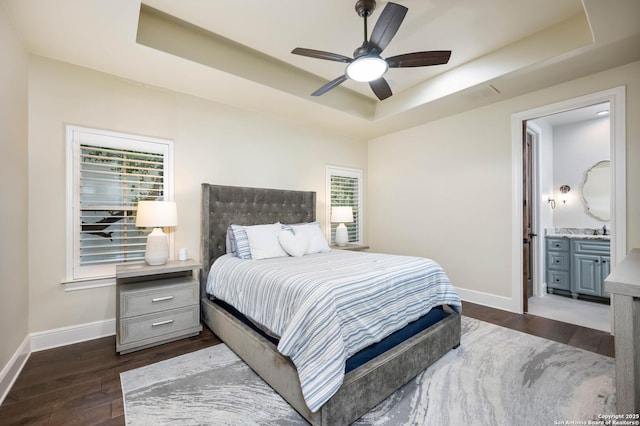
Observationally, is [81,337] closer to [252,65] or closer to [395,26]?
[252,65]

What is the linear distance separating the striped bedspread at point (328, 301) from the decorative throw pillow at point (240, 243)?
26 cm

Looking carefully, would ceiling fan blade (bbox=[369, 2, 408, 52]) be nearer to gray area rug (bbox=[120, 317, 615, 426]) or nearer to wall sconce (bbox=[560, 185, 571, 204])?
gray area rug (bbox=[120, 317, 615, 426])

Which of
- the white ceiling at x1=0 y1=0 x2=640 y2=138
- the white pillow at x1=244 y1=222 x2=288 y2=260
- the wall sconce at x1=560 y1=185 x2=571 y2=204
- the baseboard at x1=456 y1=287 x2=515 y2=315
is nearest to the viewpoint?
the white ceiling at x1=0 y1=0 x2=640 y2=138

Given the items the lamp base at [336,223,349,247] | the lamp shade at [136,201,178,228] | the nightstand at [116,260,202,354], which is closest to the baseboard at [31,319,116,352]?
the nightstand at [116,260,202,354]

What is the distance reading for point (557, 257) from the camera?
14.8 feet

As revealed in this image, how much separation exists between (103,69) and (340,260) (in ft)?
10.2

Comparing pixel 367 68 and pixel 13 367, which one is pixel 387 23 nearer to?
pixel 367 68

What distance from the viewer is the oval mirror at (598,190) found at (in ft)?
14.8

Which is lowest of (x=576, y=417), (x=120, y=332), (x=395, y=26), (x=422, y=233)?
(x=576, y=417)

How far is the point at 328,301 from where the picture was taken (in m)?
1.73

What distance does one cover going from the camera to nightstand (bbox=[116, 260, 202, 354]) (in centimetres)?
253

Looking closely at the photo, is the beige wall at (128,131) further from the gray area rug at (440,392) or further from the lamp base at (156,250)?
Answer: the gray area rug at (440,392)

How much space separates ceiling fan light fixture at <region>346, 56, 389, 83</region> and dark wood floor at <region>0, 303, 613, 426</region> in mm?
2879

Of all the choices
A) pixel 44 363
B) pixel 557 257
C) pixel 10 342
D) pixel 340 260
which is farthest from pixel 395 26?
pixel 557 257
